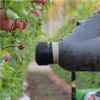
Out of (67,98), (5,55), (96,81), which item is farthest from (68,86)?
(5,55)

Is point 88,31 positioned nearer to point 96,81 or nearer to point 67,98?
point 96,81

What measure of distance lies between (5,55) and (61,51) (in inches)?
39.0

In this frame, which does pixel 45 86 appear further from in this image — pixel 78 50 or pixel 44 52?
pixel 78 50

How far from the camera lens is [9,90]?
12.4 ft

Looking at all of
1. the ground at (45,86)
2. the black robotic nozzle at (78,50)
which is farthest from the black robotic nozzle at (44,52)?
the ground at (45,86)

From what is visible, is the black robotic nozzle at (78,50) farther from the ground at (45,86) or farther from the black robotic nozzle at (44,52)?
the ground at (45,86)

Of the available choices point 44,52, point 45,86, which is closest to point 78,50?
point 44,52

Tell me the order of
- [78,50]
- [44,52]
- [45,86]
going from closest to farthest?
[78,50] < [44,52] < [45,86]

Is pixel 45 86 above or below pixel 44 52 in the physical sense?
below

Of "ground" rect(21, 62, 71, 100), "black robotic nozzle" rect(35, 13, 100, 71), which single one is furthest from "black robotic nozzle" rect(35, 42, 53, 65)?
"ground" rect(21, 62, 71, 100)

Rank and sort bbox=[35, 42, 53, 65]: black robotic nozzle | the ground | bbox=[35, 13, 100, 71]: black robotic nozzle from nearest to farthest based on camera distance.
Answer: bbox=[35, 13, 100, 71]: black robotic nozzle → bbox=[35, 42, 53, 65]: black robotic nozzle → the ground

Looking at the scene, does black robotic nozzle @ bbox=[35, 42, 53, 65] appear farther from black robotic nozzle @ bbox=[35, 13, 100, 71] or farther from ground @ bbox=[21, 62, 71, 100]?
ground @ bbox=[21, 62, 71, 100]

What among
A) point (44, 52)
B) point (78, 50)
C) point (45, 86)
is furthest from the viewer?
point (45, 86)

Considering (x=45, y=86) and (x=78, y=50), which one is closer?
(x=78, y=50)
